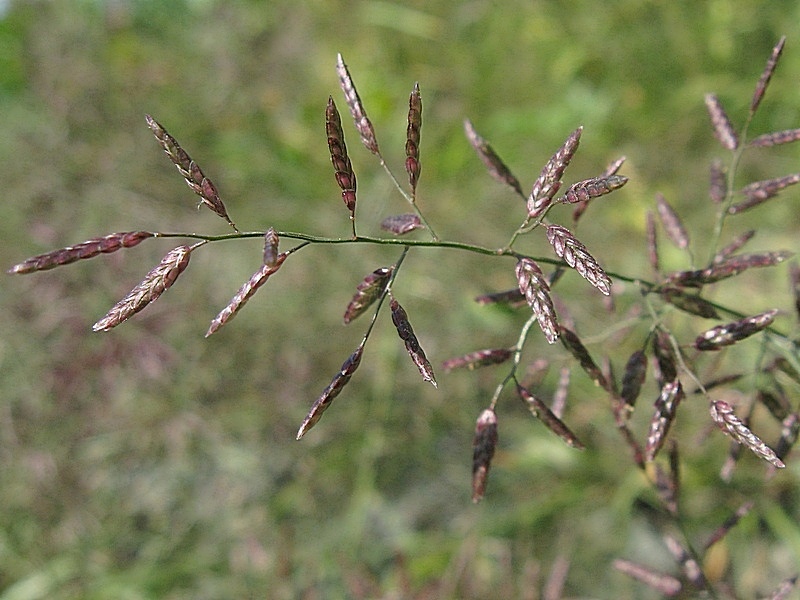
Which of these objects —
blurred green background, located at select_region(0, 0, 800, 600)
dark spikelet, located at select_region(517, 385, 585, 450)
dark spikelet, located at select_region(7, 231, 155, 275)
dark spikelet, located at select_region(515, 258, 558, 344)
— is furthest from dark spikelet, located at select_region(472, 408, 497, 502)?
blurred green background, located at select_region(0, 0, 800, 600)

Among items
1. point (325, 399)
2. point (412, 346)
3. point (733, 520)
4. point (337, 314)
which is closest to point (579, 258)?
point (412, 346)

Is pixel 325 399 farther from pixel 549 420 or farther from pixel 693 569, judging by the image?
pixel 693 569

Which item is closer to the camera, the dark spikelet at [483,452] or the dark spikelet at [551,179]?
the dark spikelet at [551,179]

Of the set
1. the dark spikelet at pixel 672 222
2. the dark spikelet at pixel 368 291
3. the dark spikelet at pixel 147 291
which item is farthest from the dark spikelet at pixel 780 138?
the dark spikelet at pixel 147 291

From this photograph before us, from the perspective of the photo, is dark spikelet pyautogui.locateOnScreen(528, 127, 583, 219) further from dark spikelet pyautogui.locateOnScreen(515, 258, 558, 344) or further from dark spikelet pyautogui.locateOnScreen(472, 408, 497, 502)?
dark spikelet pyautogui.locateOnScreen(472, 408, 497, 502)

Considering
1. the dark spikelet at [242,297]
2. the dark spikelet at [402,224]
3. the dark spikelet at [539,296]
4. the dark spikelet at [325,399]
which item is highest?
the dark spikelet at [242,297]

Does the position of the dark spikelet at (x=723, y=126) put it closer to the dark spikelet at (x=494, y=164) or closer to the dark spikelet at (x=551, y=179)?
the dark spikelet at (x=494, y=164)
